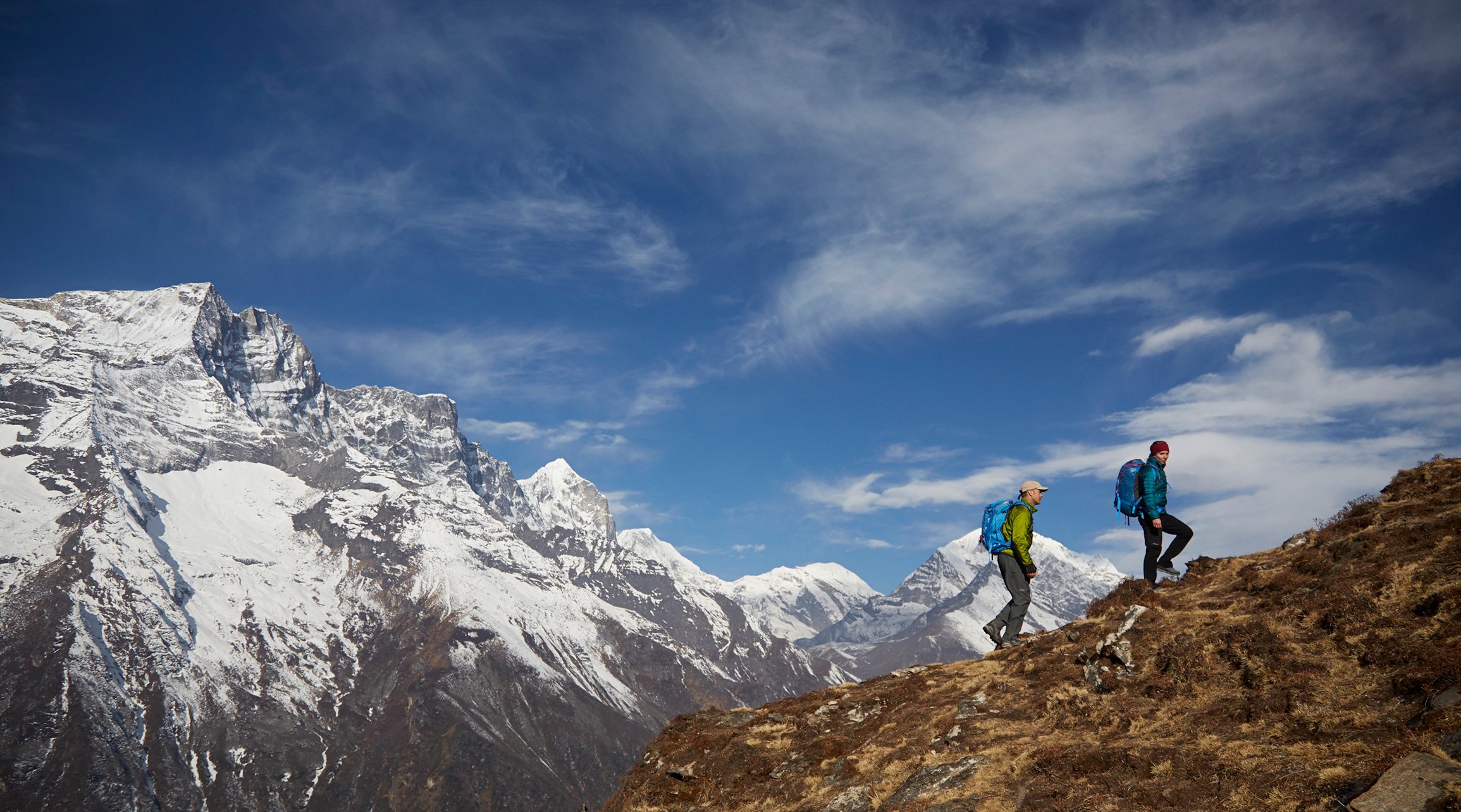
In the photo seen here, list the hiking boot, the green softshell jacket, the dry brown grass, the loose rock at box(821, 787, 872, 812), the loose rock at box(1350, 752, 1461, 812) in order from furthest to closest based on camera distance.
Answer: the hiking boot < the green softshell jacket < the loose rock at box(821, 787, 872, 812) < the dry brown grass < the loose rock at box(1350, 752, 1461, 812)

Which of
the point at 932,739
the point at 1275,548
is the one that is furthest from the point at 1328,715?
the point at 1275,548

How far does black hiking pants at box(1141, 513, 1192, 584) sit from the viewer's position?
1079 inches

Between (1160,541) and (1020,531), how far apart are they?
4.65 meters

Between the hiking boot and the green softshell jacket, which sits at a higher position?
the green softshell jacket

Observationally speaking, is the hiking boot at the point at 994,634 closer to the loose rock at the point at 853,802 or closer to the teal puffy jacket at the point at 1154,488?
the teal puffy jacket at the point at 1154,488

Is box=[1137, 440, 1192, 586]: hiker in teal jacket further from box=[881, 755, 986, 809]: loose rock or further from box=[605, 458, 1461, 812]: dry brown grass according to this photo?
box=[881, 755, 986, 809]: loose rock

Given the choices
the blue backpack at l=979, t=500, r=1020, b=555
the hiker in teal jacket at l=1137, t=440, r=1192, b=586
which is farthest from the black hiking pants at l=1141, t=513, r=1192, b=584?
the blue backpack at l=979, t=500, r=1020, b=555

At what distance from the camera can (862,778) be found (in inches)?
886

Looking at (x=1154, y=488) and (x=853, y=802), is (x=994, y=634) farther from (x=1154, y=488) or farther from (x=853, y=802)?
(x=853, y=802)

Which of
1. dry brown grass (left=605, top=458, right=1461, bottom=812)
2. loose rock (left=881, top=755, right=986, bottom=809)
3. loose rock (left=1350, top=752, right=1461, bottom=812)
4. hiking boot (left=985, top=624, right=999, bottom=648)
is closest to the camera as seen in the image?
loose rock (left=1350, top=752, right=1461, bottom=812)

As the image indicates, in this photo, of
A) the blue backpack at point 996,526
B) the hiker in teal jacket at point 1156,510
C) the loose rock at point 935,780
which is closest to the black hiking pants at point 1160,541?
the hiker in teal jacket at point 1156,510

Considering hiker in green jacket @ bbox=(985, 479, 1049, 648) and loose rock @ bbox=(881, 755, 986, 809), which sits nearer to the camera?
loose rock @ bbox=(881, 755, 986, 809)

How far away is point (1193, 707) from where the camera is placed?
763 inches

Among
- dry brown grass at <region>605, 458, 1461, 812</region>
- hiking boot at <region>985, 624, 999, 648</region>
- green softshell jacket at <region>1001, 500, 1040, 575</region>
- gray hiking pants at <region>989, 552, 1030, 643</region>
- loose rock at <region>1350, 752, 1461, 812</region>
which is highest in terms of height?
green softshell jacket at <region>1001, 500, 1040, 575</region>
